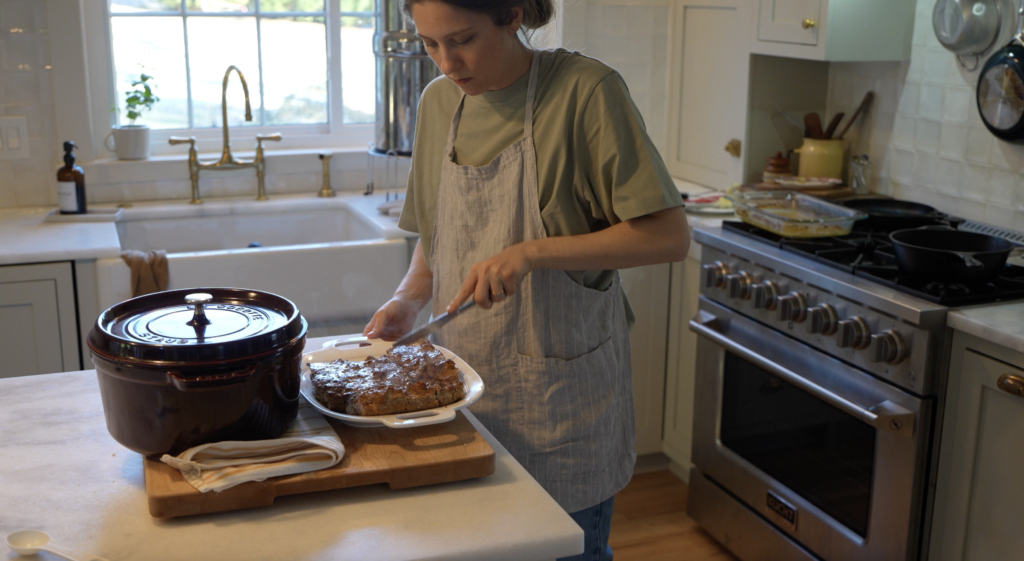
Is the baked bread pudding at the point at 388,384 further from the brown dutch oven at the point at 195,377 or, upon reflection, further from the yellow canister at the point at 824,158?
the yellow canister at the point at 824,158

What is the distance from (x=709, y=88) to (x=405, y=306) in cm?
191

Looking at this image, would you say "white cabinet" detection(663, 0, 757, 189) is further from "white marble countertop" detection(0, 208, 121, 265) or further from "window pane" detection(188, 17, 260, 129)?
"white marble countertop" detection(0, 208, 121, 265)

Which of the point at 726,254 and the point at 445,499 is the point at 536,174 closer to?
the point at 445,499

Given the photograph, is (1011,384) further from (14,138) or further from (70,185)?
(14,138)

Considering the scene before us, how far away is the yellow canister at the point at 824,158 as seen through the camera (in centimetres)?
279

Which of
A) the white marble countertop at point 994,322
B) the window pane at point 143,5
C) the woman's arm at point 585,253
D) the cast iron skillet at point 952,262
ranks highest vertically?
the window pane at point 143,5

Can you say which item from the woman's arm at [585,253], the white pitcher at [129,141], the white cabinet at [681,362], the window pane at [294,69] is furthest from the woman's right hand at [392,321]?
the window pane at [294,69]

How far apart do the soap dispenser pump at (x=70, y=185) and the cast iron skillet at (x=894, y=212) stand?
225 centimetres

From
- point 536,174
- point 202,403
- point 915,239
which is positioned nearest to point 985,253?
point 915,239

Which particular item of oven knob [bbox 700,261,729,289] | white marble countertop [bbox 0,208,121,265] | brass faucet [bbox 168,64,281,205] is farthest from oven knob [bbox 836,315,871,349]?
brass faucet [bbox 168,64,281,205]

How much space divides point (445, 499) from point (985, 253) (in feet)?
4.60

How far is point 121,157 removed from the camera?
9.82 ft

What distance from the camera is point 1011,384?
173cm

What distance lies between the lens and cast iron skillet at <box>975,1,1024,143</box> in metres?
2.21
